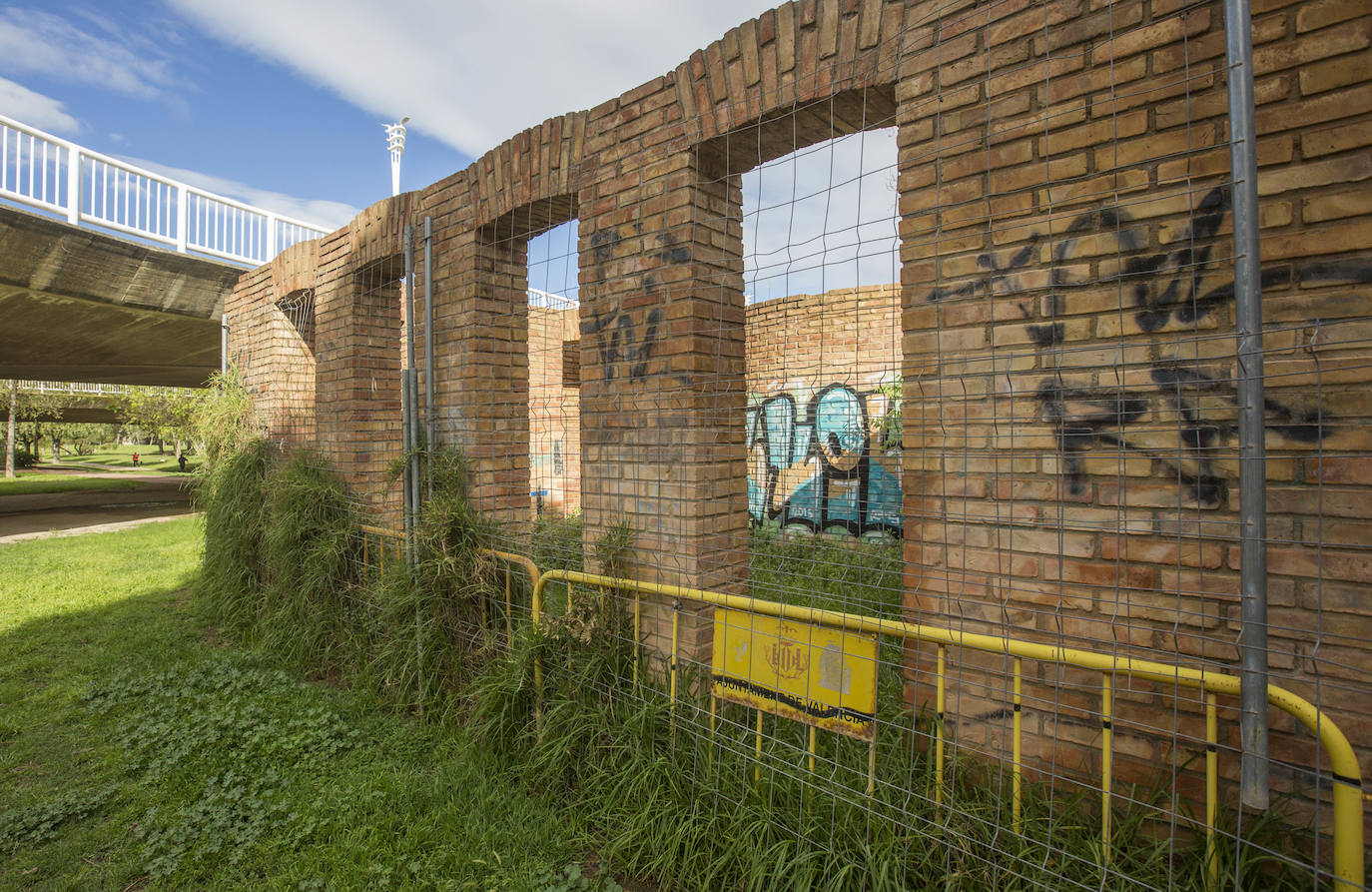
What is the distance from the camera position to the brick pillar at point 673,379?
309cm

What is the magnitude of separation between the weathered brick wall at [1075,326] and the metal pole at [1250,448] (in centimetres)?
9

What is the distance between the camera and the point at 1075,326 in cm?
209

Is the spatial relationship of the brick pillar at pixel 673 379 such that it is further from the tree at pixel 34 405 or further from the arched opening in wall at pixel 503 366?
the tree at pixel 34 405

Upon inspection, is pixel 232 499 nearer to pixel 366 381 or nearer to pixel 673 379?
pixel 366 381

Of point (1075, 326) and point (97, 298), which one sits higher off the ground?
point (97, 298)

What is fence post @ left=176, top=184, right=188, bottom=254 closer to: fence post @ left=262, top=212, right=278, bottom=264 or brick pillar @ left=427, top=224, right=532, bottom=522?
fence post @ left=262, top=212, right=278, bottom=264

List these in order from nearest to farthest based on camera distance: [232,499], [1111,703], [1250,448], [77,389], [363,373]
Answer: [1250,448]
[1111,703]
[363,373]
[232,499]
[77,389]

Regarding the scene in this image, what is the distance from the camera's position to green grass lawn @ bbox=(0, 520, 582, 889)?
8.59 feet

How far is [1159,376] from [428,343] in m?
3.98

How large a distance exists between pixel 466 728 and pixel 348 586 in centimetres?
194

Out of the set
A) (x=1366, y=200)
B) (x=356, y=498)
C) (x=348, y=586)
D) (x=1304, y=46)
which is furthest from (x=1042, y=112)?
(x=356, y=498)

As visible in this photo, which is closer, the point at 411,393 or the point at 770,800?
the point at 770,800

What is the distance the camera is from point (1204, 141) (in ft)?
6.23

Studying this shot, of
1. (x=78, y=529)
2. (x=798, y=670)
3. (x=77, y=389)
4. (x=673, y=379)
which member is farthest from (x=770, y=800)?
(x=77, y=389)
